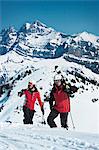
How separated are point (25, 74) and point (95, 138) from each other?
10968 centimetres

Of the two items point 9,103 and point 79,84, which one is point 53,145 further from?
point 79,84

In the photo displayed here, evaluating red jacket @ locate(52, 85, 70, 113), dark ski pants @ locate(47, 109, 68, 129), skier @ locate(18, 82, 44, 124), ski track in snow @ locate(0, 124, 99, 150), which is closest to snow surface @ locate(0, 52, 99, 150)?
ski track in snow @ locate(0, 124, 99, 150)

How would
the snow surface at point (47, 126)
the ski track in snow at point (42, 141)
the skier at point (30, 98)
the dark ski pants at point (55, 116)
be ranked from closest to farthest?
1. the ski track in snow at point (42, 141)
2. the snow surface at point (47, 126)
3. the dark ski pants at point (55, 116)
4. the skier at point (30, 98)

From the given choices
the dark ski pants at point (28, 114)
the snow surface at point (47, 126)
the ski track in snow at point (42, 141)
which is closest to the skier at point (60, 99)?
the snow surface at point (47, 126)

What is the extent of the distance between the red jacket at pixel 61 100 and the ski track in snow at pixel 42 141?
99.2 inches

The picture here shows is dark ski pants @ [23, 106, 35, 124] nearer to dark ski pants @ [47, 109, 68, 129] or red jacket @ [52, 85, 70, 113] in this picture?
dark ski pants @ [47, 109, 68, 129]

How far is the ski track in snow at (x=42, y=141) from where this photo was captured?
881cm

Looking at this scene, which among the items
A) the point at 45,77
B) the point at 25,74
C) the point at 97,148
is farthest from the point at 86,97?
the point at 97,148

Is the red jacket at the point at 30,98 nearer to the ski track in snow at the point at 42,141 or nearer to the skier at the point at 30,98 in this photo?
the skier at the point at 30,98

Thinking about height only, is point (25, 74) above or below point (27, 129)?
above

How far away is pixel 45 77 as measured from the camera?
101 metres

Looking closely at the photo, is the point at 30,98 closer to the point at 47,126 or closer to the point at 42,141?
the point at 47,126

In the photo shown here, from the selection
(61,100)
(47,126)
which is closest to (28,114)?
(47,126)

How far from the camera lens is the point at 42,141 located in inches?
382
